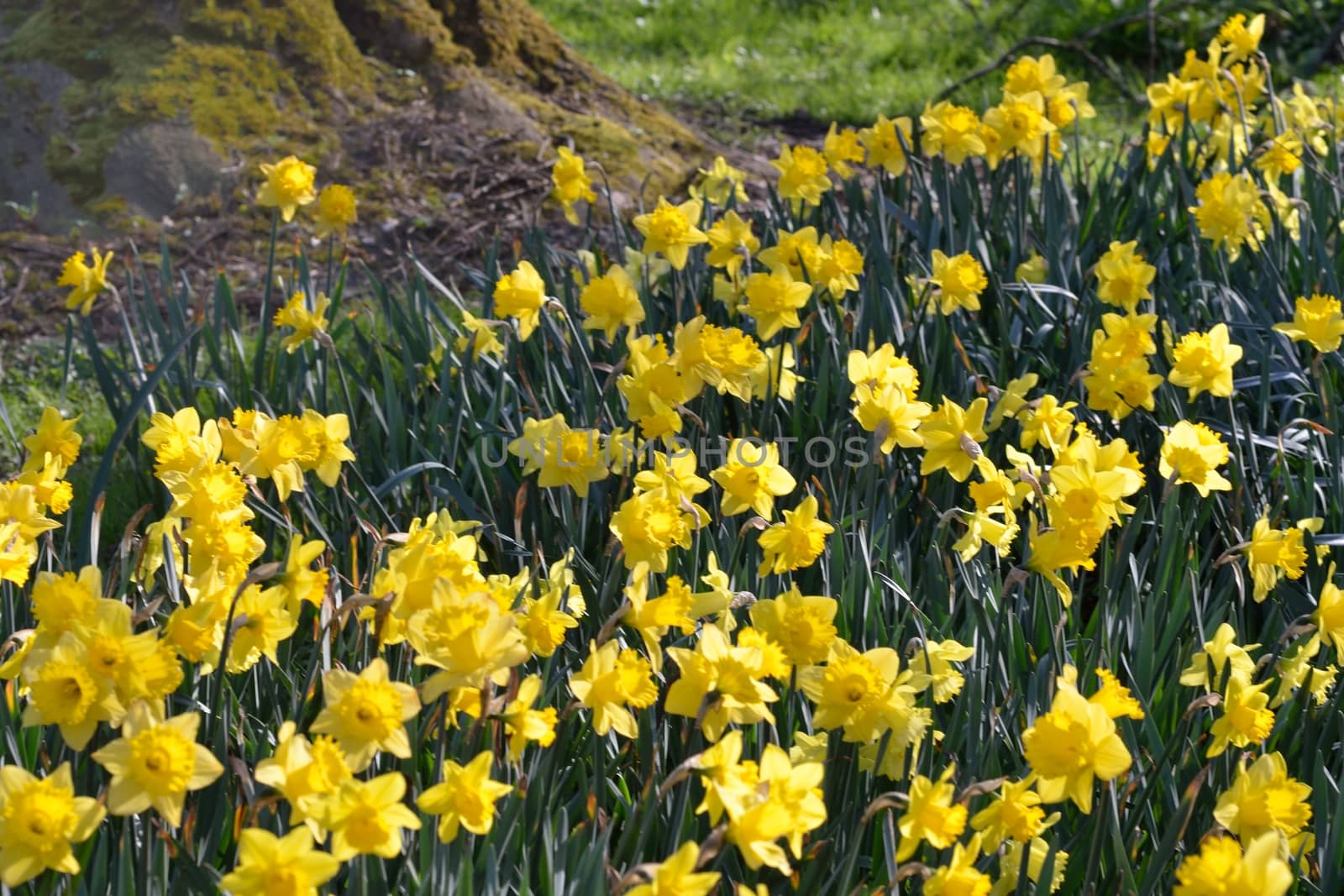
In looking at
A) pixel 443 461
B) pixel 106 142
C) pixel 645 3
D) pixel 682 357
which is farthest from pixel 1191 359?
pixel 645 3

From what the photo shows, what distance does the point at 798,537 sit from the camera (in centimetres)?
169

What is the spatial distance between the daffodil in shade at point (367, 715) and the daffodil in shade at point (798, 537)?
592mm

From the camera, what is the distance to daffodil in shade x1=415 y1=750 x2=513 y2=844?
4.07ft

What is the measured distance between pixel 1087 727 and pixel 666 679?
57 cm

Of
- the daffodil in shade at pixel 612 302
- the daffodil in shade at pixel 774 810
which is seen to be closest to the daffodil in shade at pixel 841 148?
the daffodil in shade at pixel 612 302

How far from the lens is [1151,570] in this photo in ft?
7.52

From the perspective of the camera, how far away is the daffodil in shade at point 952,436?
1862 millimetres

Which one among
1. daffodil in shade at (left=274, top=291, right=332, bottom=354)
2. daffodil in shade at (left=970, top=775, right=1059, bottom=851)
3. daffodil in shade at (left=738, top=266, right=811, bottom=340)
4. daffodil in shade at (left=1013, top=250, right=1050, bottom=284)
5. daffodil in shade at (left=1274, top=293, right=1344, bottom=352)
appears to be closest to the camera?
daffodil in shade at (left=970, top=775, right=1059, bottom=851)

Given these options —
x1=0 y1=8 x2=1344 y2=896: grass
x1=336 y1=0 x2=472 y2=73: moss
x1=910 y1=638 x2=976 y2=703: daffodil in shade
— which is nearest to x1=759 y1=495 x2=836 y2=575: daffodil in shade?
x1=0 y1=8 x2=1344 y2=896: grass

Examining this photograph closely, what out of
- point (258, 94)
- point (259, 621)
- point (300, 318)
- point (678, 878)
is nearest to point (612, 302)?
point (300, 318)

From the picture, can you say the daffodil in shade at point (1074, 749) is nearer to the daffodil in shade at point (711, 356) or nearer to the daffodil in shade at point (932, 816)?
the daffodil in shade at point (932, 816)

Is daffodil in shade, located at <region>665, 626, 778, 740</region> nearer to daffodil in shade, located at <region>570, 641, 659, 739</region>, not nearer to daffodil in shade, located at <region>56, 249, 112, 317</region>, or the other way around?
daffodil in shade, located at <region>570, 641, 659, 739</region>

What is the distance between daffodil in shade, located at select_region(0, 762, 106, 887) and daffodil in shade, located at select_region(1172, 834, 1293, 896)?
99 centimetres

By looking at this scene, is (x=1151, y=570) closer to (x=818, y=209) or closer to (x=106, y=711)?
(x=818, y=209)
